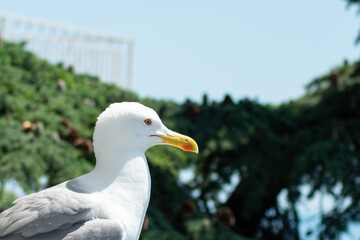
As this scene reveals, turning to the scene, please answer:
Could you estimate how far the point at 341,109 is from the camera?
605 cm

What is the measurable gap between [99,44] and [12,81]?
4.14 metres

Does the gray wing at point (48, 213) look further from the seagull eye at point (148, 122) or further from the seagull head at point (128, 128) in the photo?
the seagull eye at point (148, 122)

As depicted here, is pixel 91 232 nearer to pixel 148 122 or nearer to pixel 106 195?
pixel 106 195

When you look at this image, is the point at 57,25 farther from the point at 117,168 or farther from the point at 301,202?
the point at 117,168

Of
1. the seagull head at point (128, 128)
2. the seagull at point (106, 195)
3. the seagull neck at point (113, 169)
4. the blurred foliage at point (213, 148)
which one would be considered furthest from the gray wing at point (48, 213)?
the blurred foliage at point (213, 148)

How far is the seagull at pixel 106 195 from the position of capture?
6.70 ft

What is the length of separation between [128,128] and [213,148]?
3.43m

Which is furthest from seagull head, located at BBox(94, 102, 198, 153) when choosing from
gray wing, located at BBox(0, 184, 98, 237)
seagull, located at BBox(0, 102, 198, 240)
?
gray wing, located at BBox(0, 184, 98, 237)

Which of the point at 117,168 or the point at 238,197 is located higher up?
the point at 117,168

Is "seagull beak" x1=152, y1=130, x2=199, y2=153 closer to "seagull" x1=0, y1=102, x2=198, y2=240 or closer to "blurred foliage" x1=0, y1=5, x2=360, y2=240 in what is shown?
"seagull" x1=0, y1=102, x2=198, y2=240

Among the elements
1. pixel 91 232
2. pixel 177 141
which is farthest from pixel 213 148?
pixel 91 232

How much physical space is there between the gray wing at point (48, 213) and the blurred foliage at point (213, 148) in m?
1.72

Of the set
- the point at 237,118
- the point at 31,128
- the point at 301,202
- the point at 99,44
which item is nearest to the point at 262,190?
the point at 301,202

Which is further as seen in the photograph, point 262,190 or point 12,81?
point 262,190
